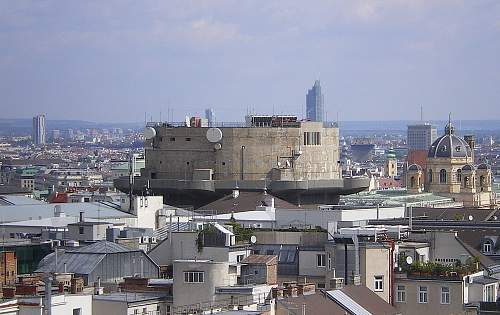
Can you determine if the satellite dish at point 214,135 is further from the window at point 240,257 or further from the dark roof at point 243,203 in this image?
the window at point 240,257

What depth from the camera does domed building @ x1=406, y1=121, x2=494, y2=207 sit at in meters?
157

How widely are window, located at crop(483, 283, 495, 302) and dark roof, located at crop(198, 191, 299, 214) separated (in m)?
34.8

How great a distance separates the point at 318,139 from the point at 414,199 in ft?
121

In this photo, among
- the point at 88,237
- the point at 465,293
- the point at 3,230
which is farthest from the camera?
the point at 3,230

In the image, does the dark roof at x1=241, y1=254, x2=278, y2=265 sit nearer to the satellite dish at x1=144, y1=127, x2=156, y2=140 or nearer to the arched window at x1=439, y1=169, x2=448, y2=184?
the satellite dish at x1=144, y1=127, x2=156, y2=140

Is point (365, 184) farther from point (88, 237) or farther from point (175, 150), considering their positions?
point (88, 237)

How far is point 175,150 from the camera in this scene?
103312 millimetres

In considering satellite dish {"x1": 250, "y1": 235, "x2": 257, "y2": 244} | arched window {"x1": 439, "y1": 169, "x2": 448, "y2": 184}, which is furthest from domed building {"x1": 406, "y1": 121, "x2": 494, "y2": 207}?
satellite dish {"x1": 250, "y1": 235, "x2": 257, "y2": 244}

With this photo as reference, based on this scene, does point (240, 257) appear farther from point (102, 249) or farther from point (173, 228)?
point (173, 228)

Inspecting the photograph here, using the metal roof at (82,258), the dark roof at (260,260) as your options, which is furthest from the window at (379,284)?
the metal roof at (82,258)

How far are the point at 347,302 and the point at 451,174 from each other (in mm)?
109590

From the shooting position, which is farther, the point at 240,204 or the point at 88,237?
the point at 240,204

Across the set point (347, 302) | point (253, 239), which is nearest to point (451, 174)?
point (253, 239)

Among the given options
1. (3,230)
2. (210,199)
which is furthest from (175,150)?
(3,230)
